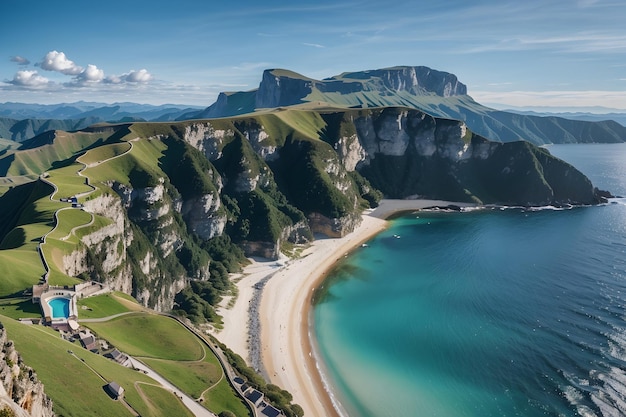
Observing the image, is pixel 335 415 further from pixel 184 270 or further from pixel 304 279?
pixel 184 270

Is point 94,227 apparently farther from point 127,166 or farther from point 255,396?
point 255,396

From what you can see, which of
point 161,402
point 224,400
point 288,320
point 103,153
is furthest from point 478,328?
point 103,153

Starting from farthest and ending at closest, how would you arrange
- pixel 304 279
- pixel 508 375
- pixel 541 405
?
1. pixel 304 279
2. pixel 508 375
3. pixel 541 405

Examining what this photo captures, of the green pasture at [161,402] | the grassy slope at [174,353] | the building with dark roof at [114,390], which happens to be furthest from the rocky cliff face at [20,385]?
the grassy slope at [174,353]

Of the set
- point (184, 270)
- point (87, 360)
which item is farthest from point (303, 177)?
point (87, 360)

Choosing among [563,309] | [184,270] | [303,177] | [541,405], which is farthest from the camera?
[303,177]

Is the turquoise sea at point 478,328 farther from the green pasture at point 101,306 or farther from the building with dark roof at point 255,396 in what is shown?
the green pasture at point 101,306
